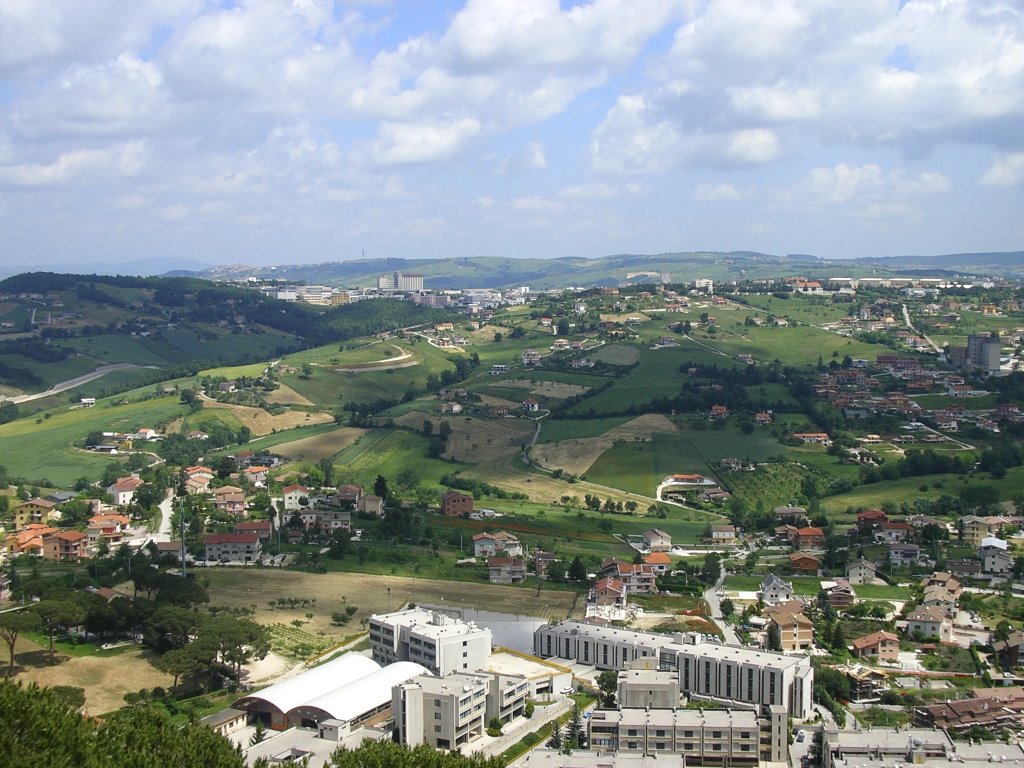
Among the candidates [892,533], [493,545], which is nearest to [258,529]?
[493,545]

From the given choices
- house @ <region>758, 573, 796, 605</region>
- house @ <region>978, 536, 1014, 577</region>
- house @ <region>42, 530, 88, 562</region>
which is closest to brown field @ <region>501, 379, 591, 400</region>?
house @ <region>978, 536, 1014, 577</region>

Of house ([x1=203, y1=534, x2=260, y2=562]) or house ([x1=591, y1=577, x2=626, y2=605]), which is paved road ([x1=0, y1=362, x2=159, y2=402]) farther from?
house ([x1=591, y1=577, x2=626, y2=605])

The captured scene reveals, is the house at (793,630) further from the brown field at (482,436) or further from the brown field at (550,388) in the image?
the brown field at (550,388)

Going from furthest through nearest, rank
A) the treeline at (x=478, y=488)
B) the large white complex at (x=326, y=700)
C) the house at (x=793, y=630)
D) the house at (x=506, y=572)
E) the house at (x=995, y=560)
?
1. the treeline at (x=478, y=488)
2. the house at (x=995, y=560)
3. the house at (x=506, y=572)
4. the house at (x=793, y=630)
5. the large white complex at (x=326, y=700)

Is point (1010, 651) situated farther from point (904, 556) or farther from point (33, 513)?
point (33, 513)

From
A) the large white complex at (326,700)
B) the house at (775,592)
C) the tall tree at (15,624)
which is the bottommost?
the house at (775,592)

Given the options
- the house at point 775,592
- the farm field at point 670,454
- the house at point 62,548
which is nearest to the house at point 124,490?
the house at point 62,548

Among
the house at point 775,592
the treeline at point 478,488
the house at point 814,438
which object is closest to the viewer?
the house at point 775,592
